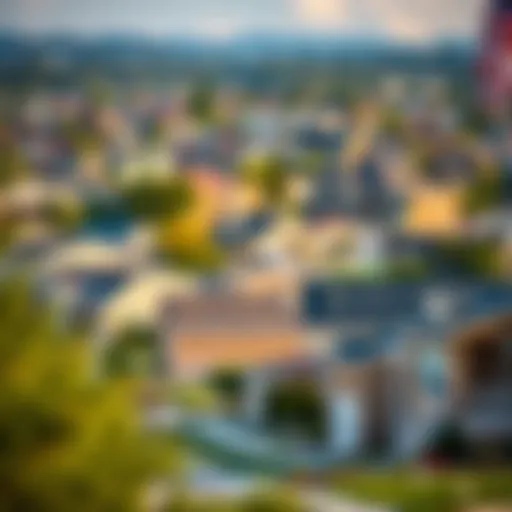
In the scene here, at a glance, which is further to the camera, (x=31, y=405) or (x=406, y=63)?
(x=406, y=63)

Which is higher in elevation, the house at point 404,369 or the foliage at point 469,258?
the foliage at point 469,258

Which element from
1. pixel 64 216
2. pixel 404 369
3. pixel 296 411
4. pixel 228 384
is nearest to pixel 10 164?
pixel 64 216

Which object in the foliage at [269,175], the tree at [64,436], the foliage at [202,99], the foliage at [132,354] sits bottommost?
the tree at [64,436]

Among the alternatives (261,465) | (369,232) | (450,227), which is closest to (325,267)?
(369,232)

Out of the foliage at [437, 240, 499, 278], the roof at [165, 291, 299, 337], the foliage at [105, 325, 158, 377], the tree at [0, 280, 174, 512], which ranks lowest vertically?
the tree at [0, 280, 174, 512]

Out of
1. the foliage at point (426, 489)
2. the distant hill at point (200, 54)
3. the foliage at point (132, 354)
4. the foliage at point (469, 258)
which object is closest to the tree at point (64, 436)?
the foliage at point (132, 354)

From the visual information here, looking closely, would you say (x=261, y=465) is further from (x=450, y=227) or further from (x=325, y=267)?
(x=450, y=227)

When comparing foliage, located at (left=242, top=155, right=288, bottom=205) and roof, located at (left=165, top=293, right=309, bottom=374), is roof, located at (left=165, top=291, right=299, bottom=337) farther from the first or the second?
foliage, located at (left=242, top=155, right=288, bottom=205)

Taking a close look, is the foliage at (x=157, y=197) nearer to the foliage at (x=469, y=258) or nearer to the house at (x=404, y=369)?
the house at (x=404, y=369)

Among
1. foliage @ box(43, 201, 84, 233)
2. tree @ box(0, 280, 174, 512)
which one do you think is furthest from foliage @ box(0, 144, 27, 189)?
tree @ box(0, 280, 174, 512)
